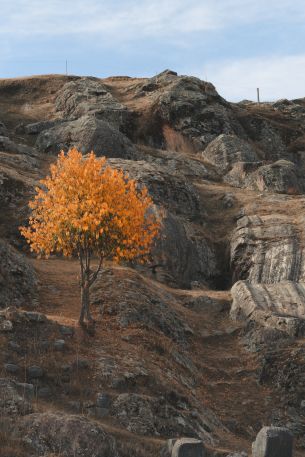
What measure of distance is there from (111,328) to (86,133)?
35.2 meters

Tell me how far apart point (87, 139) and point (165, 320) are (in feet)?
104

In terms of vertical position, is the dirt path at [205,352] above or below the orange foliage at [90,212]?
below

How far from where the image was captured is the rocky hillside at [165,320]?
21.0 m

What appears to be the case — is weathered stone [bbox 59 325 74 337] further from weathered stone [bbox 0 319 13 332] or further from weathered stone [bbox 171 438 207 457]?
weathered stone [bbox 171 438 207 457]

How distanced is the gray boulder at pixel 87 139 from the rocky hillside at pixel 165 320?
15 centimetres

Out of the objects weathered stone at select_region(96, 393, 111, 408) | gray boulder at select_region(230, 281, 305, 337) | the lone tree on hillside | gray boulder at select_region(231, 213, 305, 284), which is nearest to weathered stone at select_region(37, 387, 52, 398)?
weathered stone at select_region(96, 393, 111, 408)

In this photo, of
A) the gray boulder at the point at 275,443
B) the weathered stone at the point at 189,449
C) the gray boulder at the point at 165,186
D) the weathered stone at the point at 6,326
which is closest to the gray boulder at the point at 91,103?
the gray boulder at the point at 165,186

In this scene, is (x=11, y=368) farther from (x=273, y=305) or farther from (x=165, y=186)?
(x=165, y=186)

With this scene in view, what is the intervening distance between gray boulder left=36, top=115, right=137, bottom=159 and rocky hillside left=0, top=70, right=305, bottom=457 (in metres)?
0.15

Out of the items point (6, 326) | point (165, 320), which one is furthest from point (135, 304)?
point (6, 326)

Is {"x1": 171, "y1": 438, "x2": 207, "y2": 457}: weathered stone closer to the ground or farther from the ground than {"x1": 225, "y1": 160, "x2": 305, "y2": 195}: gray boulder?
closer to the ground

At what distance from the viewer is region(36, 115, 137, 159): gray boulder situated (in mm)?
59531

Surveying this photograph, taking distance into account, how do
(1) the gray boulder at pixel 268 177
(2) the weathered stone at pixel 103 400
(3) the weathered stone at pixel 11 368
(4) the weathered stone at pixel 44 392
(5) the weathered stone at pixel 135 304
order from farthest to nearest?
(1) the gray boulder at pixel 268 177, (5) the weathered stone at pixel 135 304, (3) the weathered stone at pixel 11 368, (2) the weathered stone at pixel 103 400, (4) the weathered stone at pixel 44 392

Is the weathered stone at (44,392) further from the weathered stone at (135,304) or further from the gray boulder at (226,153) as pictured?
the gray boulder at (226,153)
